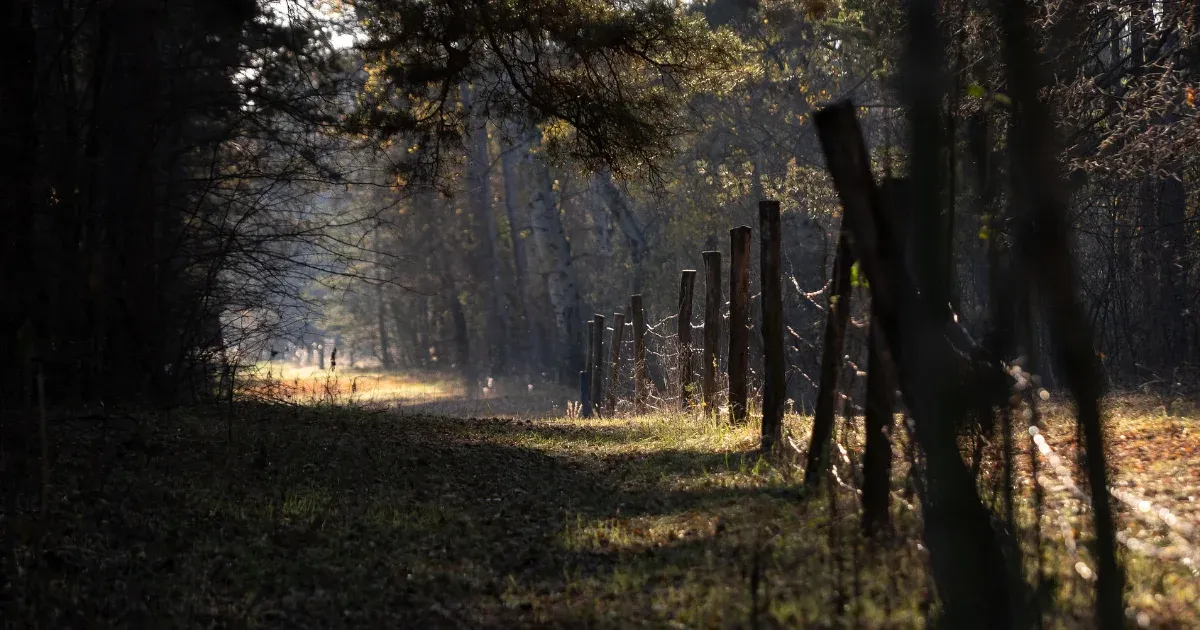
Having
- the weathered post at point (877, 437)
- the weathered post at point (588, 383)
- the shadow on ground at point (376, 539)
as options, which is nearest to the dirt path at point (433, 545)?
the shadow on ground at point (376, 539)

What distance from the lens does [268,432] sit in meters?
9.65

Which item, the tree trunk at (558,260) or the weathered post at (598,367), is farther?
the tree trunk at (558,260)

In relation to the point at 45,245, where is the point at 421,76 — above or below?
above

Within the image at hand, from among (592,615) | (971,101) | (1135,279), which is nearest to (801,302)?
(1135,279)

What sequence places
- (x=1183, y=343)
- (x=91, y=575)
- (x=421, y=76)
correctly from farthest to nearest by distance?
(x=1183, y=343) → (x=421, y=76) → (x=91, y=575)

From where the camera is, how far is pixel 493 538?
20.9 ft

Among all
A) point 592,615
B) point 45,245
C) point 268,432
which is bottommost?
point 592,615

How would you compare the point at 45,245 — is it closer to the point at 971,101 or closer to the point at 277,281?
the point at 277,281

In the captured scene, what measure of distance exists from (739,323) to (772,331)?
1465mm

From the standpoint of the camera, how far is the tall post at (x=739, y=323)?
34.4 ft

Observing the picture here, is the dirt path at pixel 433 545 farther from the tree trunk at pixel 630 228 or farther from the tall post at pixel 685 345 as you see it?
the tree trunk at pixel 630 228

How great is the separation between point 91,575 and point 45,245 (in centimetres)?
364

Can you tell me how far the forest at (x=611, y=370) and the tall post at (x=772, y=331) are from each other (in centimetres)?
4

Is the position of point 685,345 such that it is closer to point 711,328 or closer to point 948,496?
point 711,328
